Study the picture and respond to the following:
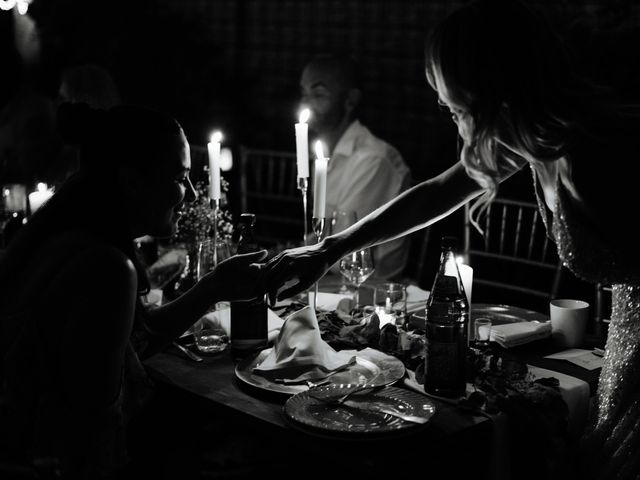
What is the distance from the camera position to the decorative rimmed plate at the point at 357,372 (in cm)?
181

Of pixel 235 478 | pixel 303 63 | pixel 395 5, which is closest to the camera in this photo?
pixel 235 478

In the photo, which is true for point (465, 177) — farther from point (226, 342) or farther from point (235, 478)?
point (235, 478)

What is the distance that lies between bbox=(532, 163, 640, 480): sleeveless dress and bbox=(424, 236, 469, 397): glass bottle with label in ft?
0.82

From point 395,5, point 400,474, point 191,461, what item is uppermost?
point 395,5

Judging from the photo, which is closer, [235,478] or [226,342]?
[235,478]

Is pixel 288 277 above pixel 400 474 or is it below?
above

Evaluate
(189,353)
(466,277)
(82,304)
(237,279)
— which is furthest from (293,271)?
(82,304)

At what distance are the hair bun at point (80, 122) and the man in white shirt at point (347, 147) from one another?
2247mm

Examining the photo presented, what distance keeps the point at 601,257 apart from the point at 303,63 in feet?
18.0

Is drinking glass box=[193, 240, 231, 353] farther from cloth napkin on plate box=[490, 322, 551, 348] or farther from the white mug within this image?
the white mug

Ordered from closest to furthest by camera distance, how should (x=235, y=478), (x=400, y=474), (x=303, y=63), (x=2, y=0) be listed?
(x=400, y=474), (x=235, y=478), (x=2, y=0), (x=303, y=63)

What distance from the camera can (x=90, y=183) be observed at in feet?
5.45

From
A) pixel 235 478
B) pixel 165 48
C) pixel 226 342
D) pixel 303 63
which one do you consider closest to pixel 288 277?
pixel 226 342

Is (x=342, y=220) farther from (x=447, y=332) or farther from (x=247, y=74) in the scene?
(x=247, y=74)
